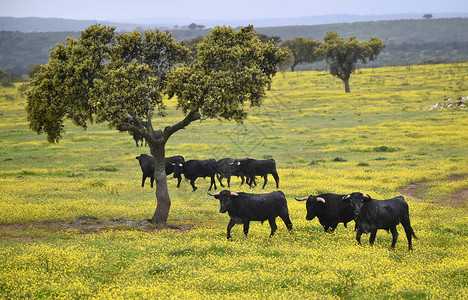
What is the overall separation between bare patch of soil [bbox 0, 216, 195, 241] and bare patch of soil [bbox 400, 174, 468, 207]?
12.5 meters

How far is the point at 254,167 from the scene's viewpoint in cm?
2948

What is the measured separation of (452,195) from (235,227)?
12.5m

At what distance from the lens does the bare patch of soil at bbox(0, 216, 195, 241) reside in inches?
766

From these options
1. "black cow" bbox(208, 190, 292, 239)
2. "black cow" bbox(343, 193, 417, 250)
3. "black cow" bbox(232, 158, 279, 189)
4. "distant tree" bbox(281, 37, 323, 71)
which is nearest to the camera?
"black cow" bbox(343, 193, 417, 250)

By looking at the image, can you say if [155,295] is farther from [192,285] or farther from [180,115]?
[180,115]

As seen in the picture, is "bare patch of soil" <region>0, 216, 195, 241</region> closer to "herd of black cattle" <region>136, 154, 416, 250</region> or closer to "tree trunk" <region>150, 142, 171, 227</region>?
"tree trunk" <region>150, 142, 171, 227</region>

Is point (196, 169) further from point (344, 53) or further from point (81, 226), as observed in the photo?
point (344, 53)

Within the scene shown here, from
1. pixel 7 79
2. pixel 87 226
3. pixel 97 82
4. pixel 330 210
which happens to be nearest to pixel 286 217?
pixel 330 210

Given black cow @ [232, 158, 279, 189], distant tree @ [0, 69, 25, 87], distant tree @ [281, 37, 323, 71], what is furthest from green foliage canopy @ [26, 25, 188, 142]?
distant tree @ [0, 69, 25, 87]

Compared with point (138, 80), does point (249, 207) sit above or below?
below

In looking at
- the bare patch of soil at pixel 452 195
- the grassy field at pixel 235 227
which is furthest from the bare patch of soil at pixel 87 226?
the bare patch of soil at pixel 452 195

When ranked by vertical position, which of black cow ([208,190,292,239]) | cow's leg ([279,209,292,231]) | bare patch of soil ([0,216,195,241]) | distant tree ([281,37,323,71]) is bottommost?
bare patch of soil ([0,216,195,241])

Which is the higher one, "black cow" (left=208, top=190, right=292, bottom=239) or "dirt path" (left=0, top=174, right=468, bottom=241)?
"black cow" (left=208, top=190, right=292, bottom=239)

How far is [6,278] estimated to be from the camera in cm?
1274
